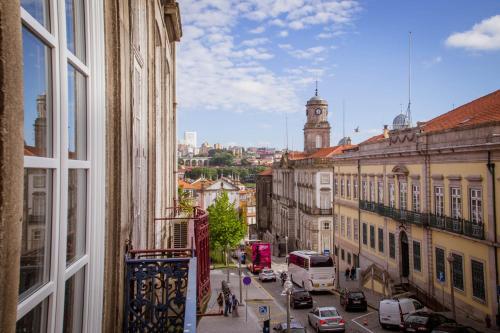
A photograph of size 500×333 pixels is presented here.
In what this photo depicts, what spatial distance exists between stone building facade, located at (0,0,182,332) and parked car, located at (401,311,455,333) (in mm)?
16069

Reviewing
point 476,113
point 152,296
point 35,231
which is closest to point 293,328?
point 152,296

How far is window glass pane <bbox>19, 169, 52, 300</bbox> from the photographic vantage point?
294cm

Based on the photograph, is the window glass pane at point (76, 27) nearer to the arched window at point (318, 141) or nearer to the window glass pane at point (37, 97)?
the window glass pane at point (37, 97)

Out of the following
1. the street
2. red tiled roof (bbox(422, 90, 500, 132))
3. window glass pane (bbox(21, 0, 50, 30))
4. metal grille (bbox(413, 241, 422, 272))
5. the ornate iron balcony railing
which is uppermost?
red tiled roof (bbox(422, 90, 500, 132))

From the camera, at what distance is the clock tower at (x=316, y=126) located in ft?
236

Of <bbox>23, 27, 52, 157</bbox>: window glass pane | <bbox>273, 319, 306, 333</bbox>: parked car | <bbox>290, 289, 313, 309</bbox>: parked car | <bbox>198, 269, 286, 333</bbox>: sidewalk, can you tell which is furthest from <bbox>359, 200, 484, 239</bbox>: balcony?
<bbox>23, 27, 52, 157</bbox>: window glass pane

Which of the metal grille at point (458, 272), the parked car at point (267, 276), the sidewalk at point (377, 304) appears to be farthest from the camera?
the parked car at point (267, 276)

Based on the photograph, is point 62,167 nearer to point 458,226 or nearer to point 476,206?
point 476,206

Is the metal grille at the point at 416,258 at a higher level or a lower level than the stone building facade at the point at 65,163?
lower

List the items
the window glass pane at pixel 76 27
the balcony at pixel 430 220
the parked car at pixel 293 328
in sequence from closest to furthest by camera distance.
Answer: the window glass pane at pixel 76 27 < the parked car at pixel 293 328 < the balcony at pixel 430 220

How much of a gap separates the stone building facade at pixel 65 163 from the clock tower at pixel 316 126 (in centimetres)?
6601

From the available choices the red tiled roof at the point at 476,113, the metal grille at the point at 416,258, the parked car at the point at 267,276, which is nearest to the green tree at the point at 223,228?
the parked car at the point at 267,276

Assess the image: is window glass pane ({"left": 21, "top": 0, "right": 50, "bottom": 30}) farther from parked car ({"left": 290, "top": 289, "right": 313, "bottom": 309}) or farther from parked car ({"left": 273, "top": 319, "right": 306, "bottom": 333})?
parked car ({"left": 290, "top": 289, "right": 313, "bottom": 309})

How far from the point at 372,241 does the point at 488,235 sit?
14.5 m
